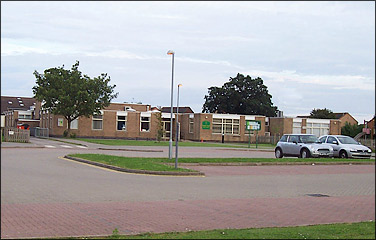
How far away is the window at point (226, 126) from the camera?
221 feet

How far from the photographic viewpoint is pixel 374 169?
600 centimetres

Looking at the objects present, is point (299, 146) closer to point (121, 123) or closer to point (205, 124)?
point (205, 124)

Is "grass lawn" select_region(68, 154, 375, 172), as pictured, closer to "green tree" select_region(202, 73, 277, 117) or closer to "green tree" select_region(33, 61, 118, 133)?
"green tree" select_region(33, 61, 118, 133)

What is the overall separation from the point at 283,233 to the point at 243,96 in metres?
80.2

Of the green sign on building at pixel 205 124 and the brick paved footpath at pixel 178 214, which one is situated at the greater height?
the green sign on building at pixel 205 124

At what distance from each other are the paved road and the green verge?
1.15 feet

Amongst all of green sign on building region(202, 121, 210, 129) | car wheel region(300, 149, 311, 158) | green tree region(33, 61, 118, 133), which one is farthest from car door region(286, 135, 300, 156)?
green sign on building region(202, 121, 210, 129)

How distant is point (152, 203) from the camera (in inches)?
421

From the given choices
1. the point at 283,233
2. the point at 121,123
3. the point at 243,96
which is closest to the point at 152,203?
A: the point at 283,233

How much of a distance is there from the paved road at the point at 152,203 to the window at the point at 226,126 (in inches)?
2039

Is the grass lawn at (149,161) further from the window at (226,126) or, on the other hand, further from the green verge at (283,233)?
the window at (226,126)

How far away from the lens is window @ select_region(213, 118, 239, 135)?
221 ft

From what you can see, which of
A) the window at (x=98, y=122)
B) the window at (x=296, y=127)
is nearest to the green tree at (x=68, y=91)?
the window at (x=98, y=122)

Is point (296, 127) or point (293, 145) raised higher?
point (296, 127)
